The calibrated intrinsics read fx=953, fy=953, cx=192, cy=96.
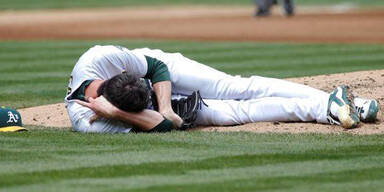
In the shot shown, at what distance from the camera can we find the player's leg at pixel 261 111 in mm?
7582

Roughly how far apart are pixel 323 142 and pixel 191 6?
25136mm

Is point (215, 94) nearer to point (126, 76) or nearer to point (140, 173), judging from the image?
point (126, 76)

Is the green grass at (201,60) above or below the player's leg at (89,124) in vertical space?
below

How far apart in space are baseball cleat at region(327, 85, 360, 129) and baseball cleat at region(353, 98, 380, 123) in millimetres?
71

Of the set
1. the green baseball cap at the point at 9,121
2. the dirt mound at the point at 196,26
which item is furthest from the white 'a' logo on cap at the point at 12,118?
the dirt mound at the point at 196,26

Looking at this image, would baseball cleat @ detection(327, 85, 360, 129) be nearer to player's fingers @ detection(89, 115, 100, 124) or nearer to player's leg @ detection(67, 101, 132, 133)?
player's leg @ detection(67, 101, 132, 133)

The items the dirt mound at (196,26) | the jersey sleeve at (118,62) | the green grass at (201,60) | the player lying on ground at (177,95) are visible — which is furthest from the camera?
the dirt mound at (196,26)

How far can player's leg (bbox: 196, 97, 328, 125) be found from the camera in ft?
24.9

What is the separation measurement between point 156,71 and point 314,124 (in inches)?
52.5

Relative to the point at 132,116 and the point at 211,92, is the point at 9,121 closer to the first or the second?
the point at 132,116

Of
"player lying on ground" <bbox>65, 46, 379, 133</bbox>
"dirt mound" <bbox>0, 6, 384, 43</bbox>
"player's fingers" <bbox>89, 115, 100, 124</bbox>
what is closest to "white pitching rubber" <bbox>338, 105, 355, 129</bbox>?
"player lying on ground" <bbox>65, 46, 379, 133</bbox>

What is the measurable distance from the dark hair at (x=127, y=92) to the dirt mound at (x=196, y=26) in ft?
31.8

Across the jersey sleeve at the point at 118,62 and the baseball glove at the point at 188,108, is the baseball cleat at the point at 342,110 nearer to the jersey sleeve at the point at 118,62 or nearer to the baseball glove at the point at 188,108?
the baseball glove at the point at 188,108

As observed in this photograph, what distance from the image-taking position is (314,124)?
762cm
